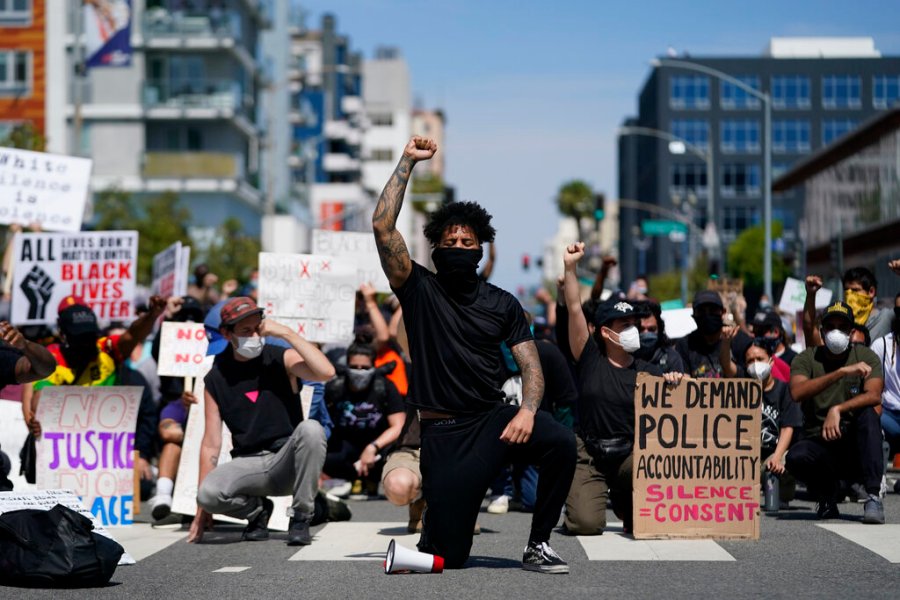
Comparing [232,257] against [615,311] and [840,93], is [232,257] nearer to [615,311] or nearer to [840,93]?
[615,311]

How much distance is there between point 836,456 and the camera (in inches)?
502

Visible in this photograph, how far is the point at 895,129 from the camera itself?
5553cm

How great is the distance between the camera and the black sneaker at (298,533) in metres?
11.4

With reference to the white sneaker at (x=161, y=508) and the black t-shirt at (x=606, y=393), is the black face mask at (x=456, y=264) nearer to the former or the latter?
the black t-shirt at (x=606, y=393)

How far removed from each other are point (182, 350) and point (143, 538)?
107 inches

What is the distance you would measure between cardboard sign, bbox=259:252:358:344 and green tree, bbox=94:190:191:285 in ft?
115

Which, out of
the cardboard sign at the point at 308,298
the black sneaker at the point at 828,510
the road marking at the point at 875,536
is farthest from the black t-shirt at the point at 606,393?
the cardboard sign at the point at 308,298

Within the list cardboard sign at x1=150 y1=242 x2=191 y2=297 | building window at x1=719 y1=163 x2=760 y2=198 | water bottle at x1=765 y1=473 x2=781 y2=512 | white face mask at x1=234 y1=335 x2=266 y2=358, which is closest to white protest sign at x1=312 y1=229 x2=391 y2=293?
cardboard sign at x1=150 y1=242 x2=191 y2=297

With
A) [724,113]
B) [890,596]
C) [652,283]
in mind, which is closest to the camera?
[890,596]

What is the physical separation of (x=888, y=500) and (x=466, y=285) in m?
6.32

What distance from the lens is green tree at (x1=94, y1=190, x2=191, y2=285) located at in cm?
5284

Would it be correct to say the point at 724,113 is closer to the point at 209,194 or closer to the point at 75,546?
the point at 209,194

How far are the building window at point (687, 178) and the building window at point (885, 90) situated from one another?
68.4 feet

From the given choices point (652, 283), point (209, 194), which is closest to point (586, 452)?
point (209, 194)
